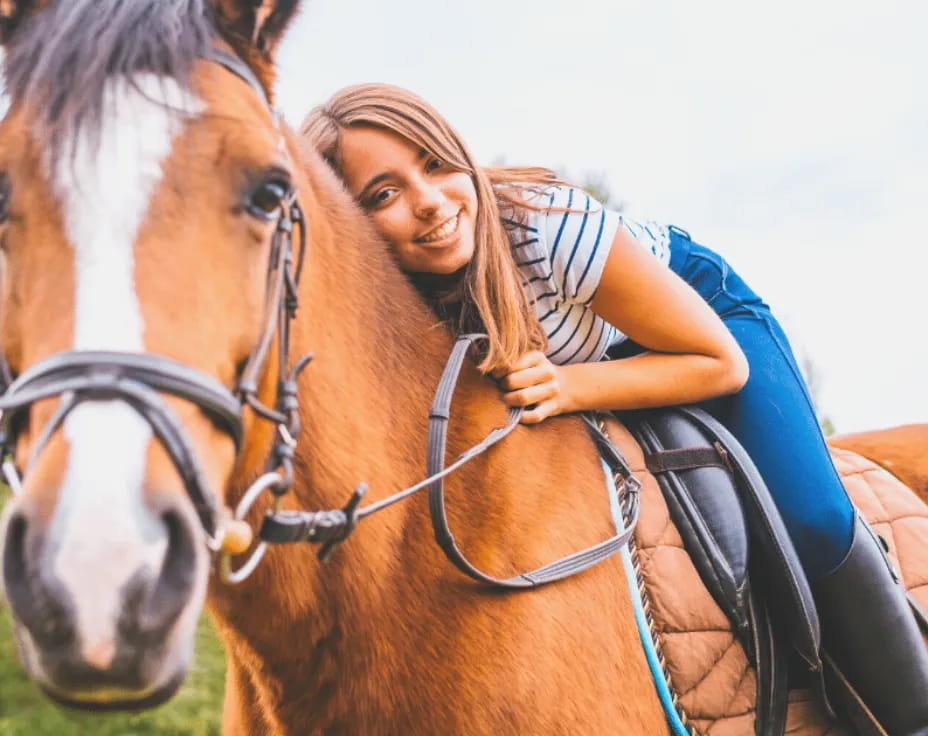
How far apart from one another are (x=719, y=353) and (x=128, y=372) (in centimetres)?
161

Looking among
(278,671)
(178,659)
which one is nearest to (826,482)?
(278,671)

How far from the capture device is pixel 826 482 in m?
2.42

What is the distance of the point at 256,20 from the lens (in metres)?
1.75

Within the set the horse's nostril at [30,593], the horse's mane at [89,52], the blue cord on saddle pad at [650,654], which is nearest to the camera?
the horse's nostril at [30,593]

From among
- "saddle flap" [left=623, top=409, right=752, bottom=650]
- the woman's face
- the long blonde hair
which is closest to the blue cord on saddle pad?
"saddle flap" [left=623, top=409, right=752, bottom=650]

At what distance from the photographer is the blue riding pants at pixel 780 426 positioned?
238 cm

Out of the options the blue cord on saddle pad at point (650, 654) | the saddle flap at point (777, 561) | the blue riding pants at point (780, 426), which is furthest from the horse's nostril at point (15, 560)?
the blue riding pants at point (780, 426)

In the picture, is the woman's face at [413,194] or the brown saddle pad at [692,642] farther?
the woman's face at [413,194]

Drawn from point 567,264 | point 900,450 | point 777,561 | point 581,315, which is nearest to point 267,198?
point 567,264

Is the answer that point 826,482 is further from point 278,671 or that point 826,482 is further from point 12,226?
point 12,226

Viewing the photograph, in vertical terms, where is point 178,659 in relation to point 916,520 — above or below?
above

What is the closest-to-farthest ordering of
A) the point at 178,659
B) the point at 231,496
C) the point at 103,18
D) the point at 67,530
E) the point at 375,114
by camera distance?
the point at 67,530 < the point at 178,659 < the point at 103,18 < the point at 231,496 < the point at 375,114

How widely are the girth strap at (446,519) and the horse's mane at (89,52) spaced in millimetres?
890

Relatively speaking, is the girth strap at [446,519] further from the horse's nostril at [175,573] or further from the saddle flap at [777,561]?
the horse's nostril at [175,573]
